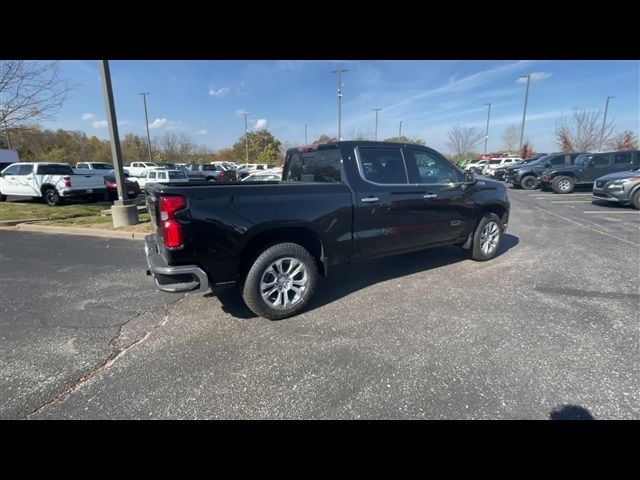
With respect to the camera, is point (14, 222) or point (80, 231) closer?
point (80, 231)

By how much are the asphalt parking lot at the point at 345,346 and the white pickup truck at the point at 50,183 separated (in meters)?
8.45

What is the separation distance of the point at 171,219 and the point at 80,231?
673cm

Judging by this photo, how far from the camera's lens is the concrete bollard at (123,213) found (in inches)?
310

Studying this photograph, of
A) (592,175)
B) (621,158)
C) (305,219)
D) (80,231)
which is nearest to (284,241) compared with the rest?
(305,219)

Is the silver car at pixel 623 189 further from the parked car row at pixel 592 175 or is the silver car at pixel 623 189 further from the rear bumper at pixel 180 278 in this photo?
the rear bumper at pixel 180 278

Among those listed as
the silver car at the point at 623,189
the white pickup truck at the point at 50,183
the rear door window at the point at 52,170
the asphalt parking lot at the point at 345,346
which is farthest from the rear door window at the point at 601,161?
the rear door window at the point at 52,170

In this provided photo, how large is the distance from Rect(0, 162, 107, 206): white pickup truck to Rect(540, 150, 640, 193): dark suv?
20.9 metres

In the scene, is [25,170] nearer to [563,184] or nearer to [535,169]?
[563,184]

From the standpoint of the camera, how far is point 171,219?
9.34 ft

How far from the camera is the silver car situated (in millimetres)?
10266

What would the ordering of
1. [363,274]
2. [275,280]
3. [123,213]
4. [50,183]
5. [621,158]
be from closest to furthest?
[275,280]
[363,274]
[123,213]
[50,183]
[621,158]

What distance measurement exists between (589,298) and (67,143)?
58836 mm

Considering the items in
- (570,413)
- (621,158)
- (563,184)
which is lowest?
(570,413)
